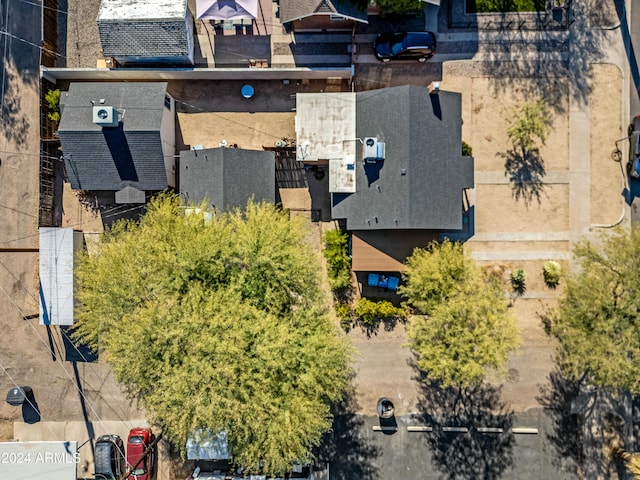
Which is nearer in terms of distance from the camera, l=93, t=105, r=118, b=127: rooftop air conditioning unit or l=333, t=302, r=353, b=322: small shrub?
l=93, t=105, r=118, b=127: rooftop air conditioning unit

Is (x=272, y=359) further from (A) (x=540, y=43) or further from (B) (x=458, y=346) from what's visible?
(A) (x=540, y=43)

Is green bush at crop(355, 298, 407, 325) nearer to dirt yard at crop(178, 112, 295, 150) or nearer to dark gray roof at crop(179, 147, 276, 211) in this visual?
dark gray roof at crop(179, 147, 276, 211)

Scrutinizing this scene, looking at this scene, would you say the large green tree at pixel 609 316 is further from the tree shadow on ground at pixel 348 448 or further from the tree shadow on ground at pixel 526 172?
the tree shadow on ground at pixel 348 448

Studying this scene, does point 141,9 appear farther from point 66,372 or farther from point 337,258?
point 66,372

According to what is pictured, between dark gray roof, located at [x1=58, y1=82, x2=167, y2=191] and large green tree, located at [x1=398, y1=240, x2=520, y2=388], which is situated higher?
dark gray roof, located at [x1=58, y1=82, x2=167, y2=191]

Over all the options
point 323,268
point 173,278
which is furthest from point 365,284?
point 173,278

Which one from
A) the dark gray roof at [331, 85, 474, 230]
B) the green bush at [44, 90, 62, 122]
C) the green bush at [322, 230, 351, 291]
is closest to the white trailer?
the green bush at [322, 230, 351, 291]

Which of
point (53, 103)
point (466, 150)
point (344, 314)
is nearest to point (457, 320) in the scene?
point (344, 314)
